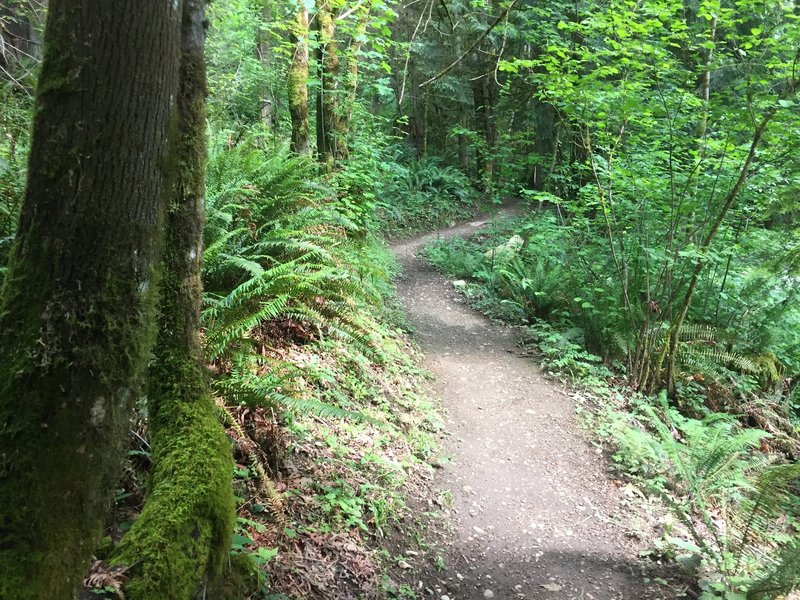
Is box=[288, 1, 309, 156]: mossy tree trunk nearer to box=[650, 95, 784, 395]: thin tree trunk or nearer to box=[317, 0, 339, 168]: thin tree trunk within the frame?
box=[317, 0, 339, 168]: thin tree trunk

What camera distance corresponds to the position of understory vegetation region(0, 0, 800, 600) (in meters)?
3.15

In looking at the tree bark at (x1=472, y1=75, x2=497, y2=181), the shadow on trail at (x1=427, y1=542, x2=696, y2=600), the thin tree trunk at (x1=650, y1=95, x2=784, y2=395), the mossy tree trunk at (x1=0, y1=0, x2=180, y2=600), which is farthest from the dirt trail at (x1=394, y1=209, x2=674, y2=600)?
the tree bark at (x1=472, y1=75, x2=497, y2=181)

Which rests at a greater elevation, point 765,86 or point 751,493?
point 765,86

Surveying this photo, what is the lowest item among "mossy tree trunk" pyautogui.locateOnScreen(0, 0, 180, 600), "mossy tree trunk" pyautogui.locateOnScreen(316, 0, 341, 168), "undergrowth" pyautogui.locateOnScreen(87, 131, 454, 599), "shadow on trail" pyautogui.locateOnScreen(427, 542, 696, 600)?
"shadow on trail" pyautogui.locateOnScreen(427, 542, 696, 600)

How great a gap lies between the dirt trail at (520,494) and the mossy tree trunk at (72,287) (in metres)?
2.53

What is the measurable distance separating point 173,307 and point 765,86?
276 inches

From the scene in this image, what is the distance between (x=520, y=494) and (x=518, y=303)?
5.31m

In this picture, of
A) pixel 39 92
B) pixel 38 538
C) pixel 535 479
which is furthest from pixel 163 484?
pixel 535 479

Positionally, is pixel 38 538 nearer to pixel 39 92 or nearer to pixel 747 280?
pixel 39 92

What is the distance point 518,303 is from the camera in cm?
970

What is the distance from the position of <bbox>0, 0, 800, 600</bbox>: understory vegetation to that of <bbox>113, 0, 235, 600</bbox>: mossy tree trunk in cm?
5

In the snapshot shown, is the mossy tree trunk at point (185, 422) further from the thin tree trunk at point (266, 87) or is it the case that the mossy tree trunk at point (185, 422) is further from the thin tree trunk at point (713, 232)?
the thin tree trunk at point (266, 87)

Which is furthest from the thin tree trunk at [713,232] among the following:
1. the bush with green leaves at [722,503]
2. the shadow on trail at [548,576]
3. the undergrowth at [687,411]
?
the shadow on trail at [548,576]

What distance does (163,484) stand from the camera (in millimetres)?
2045
